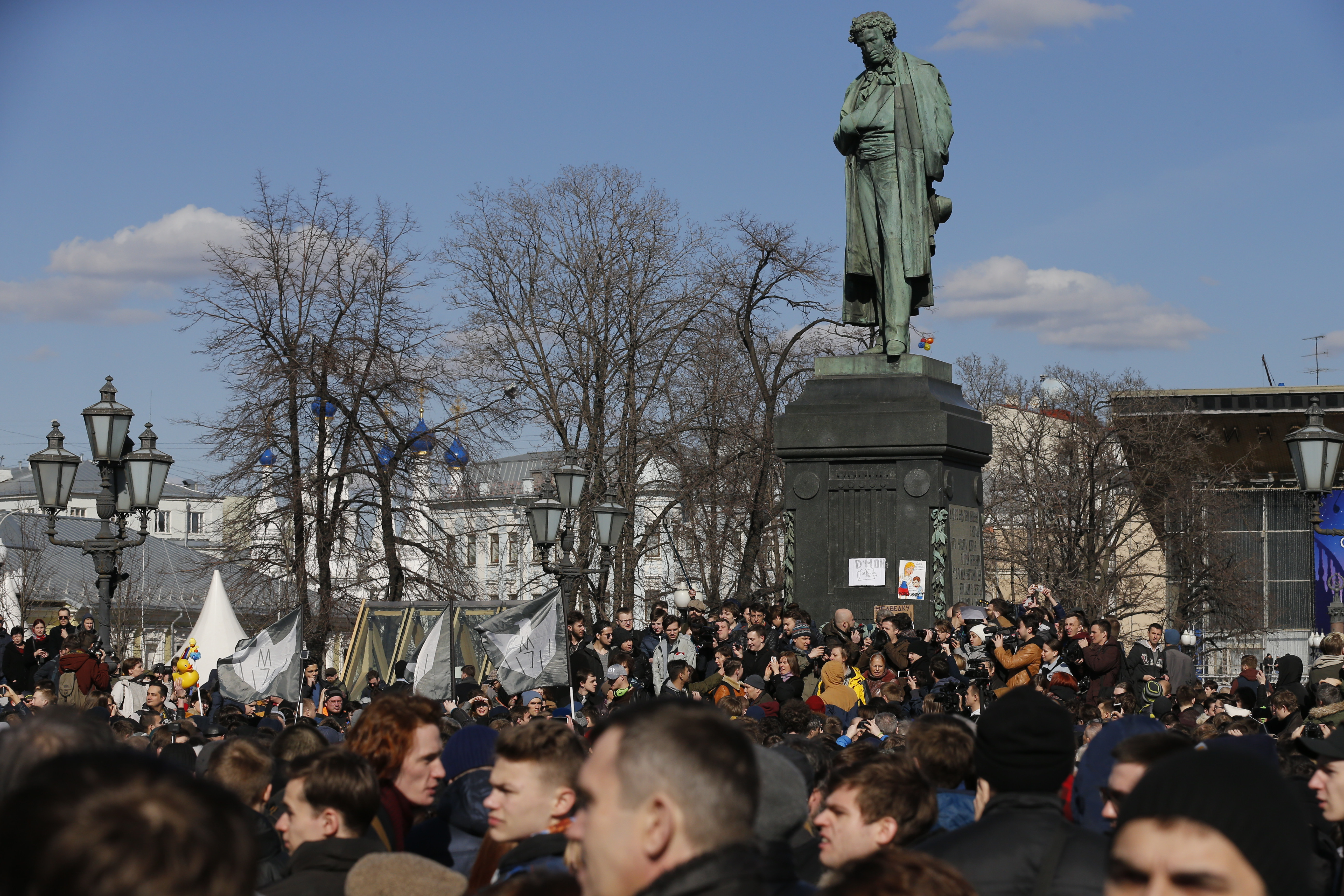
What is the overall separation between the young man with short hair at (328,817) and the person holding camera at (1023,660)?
8.51 m

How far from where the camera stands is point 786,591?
56.6ft

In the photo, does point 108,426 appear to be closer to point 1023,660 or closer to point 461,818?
point 1023,660

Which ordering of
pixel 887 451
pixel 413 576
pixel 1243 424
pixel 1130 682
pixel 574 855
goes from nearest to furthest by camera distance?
pixel 574 855
pixel 1130 682
pixel 887 451
pixel 413 576
pixel 1243 424

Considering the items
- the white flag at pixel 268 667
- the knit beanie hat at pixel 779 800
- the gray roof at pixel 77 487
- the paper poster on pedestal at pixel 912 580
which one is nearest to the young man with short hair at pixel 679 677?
the paper poster on pedestal at pixel 912 580

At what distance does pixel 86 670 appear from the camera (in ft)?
50.6

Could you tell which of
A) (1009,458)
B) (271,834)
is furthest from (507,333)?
(271,834)

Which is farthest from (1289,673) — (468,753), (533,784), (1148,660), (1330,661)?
(533,784)

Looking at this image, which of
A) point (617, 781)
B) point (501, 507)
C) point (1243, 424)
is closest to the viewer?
point (617, 781)

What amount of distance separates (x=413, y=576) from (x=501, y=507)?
3342 centimetres

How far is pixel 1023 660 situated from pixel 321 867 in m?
9.03

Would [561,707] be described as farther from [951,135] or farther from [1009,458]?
[1009,458]

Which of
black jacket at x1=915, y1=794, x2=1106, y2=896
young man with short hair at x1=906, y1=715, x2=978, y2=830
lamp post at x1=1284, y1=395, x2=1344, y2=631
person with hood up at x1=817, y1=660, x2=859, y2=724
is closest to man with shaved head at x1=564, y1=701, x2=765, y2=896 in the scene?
black jacket at x1=915, y1=794, x2=1106, y2=896

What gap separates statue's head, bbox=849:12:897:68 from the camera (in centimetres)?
1638

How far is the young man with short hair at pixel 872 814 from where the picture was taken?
4262 millimetres
